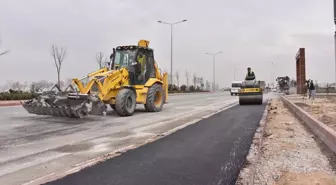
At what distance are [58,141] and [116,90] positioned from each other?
19.3 ft

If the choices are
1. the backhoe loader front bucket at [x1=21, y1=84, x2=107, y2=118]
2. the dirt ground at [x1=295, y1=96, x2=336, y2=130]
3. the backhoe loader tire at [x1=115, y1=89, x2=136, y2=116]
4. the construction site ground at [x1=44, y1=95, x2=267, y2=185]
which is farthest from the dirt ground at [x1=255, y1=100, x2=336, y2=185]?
the backhoe loader tire at [x1=115, y1=89, x2=136, y2=116]

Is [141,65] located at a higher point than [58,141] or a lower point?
higher

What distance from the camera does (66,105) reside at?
40.3 ft

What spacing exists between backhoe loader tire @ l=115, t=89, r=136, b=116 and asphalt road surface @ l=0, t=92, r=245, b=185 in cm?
65

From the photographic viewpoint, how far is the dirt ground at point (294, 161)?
5.26 m

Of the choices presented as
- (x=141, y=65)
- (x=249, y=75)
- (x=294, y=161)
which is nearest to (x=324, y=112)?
(x=141, y=65)

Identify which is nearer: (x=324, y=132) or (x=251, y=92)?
(x=324, y=132)

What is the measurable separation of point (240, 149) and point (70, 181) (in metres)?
3.99

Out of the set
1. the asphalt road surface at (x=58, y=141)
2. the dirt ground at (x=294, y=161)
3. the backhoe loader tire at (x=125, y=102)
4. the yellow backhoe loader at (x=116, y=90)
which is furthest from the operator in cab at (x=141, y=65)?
the dirt ground at (x=294, y=161)

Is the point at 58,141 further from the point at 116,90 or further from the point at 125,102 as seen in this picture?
the point at 116,90

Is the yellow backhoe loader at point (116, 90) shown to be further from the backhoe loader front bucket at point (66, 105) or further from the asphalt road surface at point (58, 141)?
the asphalt road surface at point (58, 141)

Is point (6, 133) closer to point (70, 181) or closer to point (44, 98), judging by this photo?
point (44, 98)


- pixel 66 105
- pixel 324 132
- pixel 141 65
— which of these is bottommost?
pixel 324 132

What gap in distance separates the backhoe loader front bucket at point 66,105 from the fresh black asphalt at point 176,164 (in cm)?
380
